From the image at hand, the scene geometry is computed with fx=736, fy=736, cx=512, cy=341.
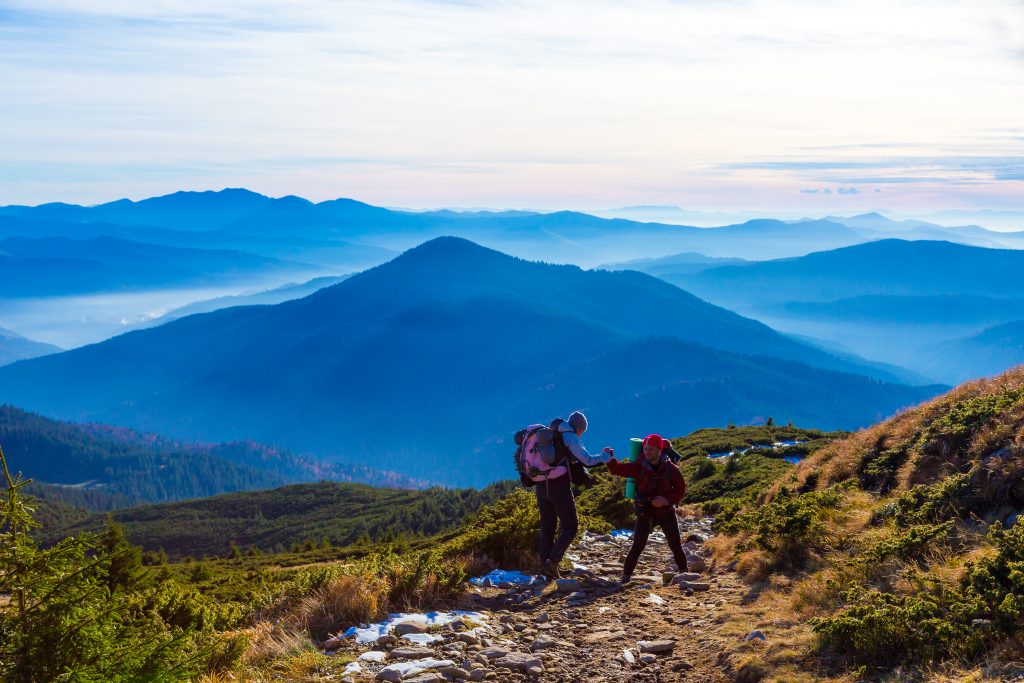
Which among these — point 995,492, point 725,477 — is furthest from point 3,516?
point 725,477

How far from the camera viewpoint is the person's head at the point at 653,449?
36.9 ft

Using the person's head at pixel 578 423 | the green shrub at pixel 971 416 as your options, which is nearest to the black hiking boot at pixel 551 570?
the person's head at pixel 578 423

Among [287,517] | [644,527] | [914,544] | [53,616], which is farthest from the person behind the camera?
[287,517]

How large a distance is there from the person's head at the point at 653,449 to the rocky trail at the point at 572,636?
6.40ft

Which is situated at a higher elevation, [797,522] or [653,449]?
[653,449]

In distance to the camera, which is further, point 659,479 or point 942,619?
point 659,479

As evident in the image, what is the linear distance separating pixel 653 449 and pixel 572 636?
3.38 m

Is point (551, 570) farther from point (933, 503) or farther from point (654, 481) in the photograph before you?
point (933, 503)

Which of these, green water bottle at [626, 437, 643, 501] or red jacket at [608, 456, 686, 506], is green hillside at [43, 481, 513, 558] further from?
red jacket at [608, 456, 686, 506]

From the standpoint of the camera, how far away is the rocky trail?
761 cm

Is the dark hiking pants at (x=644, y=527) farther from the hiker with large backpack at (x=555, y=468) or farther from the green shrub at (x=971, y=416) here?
the green shrub at (x=971, y=416)

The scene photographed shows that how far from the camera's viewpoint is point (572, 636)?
8.95 metres

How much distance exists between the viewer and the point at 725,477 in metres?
28.7

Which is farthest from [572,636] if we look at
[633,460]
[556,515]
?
[633,460]
